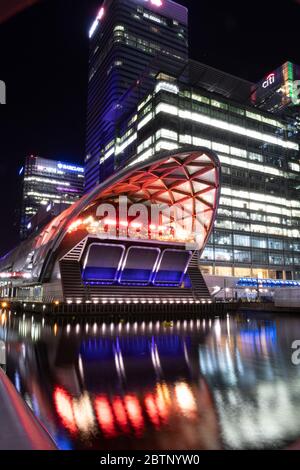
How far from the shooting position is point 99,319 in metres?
36.5

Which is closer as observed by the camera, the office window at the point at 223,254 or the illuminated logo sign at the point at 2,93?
the illuminated logo sign at the point at 2,93

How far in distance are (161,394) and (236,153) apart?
103523mm

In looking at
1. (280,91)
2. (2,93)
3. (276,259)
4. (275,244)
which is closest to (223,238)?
(275,244)

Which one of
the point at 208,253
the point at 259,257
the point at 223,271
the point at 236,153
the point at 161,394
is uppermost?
the point at 236,153

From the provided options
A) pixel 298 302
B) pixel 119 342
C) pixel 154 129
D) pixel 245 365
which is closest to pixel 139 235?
pixel 298 302

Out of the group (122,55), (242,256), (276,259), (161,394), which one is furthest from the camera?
(122,55)

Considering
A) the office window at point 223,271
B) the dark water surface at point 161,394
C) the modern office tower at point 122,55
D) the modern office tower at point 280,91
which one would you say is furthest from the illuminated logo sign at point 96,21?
the dark water surface at point 161,394

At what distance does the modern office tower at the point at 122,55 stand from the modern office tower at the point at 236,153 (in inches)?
1814

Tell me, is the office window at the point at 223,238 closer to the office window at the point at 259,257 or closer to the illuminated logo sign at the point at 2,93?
the office window at the point at 259,257

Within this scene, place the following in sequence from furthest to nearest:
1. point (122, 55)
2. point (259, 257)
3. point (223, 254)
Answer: point (122, 55) → point (259, 257) → point (223, 254)

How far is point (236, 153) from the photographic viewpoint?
106 meters

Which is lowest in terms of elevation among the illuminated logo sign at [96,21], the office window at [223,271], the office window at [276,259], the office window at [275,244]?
the office window at [223,271]

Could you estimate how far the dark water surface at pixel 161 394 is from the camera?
645 centimetres

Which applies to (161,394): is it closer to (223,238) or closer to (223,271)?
(223,271)
